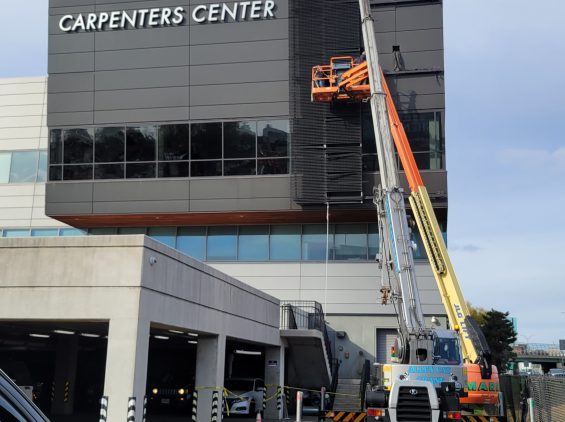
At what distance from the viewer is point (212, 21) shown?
36219 mm

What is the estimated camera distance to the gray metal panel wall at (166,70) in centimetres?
3547

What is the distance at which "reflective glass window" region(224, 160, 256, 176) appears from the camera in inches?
1398

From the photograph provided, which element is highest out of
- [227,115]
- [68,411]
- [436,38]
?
[436,38]

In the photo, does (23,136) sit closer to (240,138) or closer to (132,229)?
(132,229)

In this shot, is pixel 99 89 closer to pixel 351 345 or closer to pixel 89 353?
pixel 89 353

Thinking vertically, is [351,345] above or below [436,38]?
below

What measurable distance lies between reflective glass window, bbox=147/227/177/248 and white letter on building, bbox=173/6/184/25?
35.7ft

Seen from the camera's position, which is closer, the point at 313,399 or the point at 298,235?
the point at 313,399

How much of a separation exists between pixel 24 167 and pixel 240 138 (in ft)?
45.0

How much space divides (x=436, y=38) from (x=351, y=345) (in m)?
15.8

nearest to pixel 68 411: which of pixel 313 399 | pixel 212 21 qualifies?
pixel 313 399

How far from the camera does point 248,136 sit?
35469 millimetres

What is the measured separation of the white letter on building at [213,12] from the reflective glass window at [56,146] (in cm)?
978

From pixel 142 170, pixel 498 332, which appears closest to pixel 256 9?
pixel 142 170
